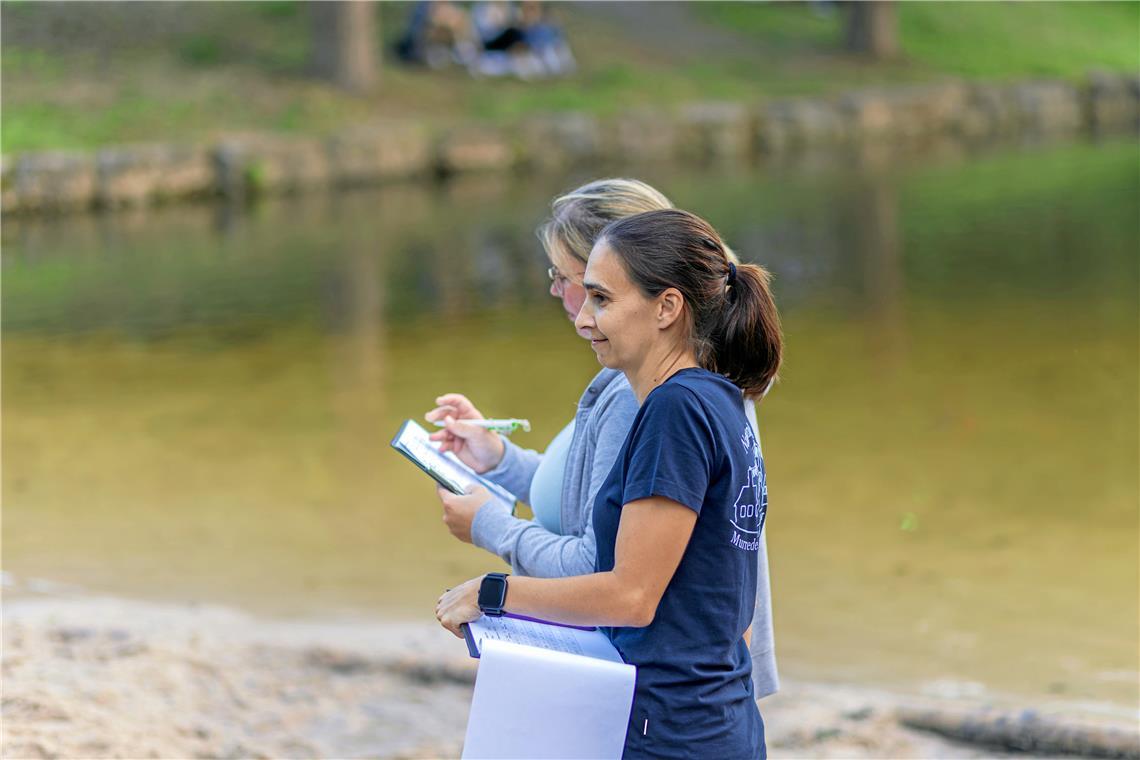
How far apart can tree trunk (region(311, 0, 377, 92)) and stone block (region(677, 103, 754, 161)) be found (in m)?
4.49

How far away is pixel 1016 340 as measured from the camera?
8.68 m

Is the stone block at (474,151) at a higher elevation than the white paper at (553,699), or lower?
higher

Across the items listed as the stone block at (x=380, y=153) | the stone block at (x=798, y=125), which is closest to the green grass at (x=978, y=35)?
the stone block at (x=798, y=125)

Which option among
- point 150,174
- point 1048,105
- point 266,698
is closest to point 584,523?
point 266,698

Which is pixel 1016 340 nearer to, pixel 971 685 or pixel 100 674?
pixel 971 685

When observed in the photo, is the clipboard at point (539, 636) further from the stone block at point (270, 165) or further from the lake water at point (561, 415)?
the stone block at point (270, 165)

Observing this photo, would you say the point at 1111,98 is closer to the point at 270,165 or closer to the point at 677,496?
the point at 270,165

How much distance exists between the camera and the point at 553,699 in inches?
80.7

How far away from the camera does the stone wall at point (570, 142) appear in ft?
54.9

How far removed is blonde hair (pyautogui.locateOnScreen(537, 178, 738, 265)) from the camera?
95.4 inches

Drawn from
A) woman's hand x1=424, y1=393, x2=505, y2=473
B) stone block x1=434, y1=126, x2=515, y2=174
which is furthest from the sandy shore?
stone block x1=434, y1=126, x2=515, y2=174

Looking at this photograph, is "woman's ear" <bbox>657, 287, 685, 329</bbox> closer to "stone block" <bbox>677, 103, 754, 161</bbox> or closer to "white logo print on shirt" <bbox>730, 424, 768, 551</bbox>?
"white logo print on shirt" <bbox>730, 424, 768, 551</bbox>

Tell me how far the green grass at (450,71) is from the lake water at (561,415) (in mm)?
4037

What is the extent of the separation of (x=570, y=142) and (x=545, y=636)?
1771 centimetres
